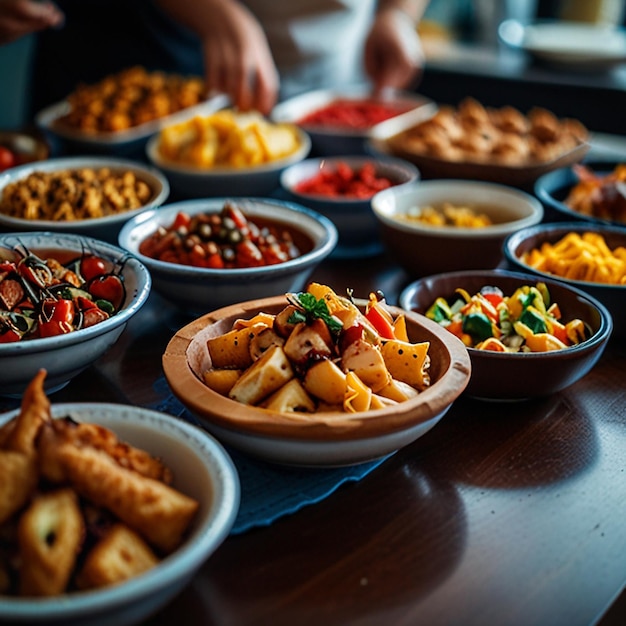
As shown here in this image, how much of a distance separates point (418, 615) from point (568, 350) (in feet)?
1.97

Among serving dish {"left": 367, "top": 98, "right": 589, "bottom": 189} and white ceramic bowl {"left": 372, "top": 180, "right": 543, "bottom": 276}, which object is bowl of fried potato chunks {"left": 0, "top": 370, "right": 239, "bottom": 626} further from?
serving dish {"left": 367, "top": 98, "right": 589, "bottom": 189}

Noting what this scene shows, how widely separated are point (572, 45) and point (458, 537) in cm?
398

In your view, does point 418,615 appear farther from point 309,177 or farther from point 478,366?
point 309,177

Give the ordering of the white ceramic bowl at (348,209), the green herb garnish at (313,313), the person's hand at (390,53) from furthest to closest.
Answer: the person's hand at (390,53) < the white ceramic bowl at (348,209) < the green herb garnish at (313,313)

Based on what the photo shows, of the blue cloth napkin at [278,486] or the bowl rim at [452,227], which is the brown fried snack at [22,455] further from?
the bowl rim at [452,227]

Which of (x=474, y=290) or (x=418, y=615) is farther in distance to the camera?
(x=474, y=290)

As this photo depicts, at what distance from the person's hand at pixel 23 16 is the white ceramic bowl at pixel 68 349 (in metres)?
1.50

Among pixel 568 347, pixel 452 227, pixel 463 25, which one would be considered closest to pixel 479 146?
pixel 452 227

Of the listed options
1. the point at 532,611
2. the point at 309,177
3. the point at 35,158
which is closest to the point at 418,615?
the point at 532,611

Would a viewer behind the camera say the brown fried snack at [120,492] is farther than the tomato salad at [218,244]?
No

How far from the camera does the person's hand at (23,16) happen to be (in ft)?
8.68

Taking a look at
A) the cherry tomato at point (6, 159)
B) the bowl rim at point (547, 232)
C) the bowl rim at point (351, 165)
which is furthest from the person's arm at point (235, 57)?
the bowl rim at point (547, 232)

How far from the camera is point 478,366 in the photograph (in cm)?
140

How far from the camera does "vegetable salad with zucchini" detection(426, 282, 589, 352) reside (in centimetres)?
148
